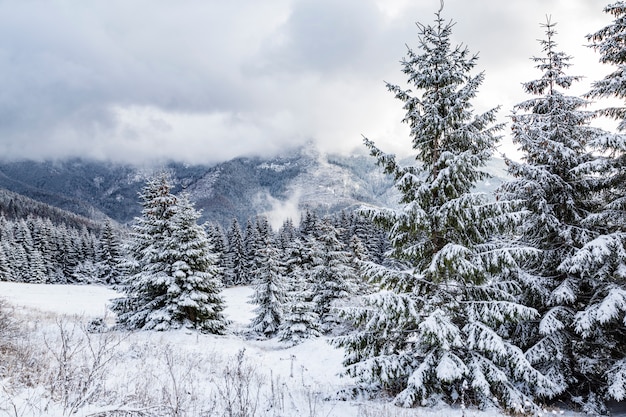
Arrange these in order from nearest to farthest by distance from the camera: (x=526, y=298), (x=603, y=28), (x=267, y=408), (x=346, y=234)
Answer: (x=267, y=408)
(x=603, y=28)
(x=526, y=298)
(x=346, y=234)

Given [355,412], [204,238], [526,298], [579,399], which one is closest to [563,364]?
[579,399]

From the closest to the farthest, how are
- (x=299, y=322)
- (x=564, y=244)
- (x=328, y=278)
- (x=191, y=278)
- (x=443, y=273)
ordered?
(x=443, y=273)
(x=564, y=244)
(x=191, y=278)
(x=299, y=322)
(x=328, y=278)

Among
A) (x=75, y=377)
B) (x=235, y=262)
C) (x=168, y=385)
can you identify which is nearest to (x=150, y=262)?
(x=168, y=385)

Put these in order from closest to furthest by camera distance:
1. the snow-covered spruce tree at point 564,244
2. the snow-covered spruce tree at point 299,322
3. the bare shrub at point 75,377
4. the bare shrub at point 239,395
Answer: the bare shrub at point 75,377
the bare shrub at point 239,395
the snow-covered spruce tree at point 564,244
the snow-covered spruce tree at point 299,322

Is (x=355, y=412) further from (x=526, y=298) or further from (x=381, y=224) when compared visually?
(x=526, y=298)

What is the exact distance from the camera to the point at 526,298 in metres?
9.80

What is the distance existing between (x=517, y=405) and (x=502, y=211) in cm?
406

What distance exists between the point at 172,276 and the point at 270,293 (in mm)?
7784

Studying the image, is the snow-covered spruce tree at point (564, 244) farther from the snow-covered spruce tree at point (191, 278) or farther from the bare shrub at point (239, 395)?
the snow-covered spruce tree at point (191, 278)

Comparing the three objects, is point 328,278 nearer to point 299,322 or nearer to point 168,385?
point 299,322

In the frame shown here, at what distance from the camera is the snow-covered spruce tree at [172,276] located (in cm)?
1792

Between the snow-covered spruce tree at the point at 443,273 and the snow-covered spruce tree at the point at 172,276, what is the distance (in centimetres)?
1180

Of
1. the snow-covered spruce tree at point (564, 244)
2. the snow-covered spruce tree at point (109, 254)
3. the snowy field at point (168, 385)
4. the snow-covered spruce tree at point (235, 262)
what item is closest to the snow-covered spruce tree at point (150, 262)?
the snowy field at point (168, 385)

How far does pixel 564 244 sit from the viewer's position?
376 inches
